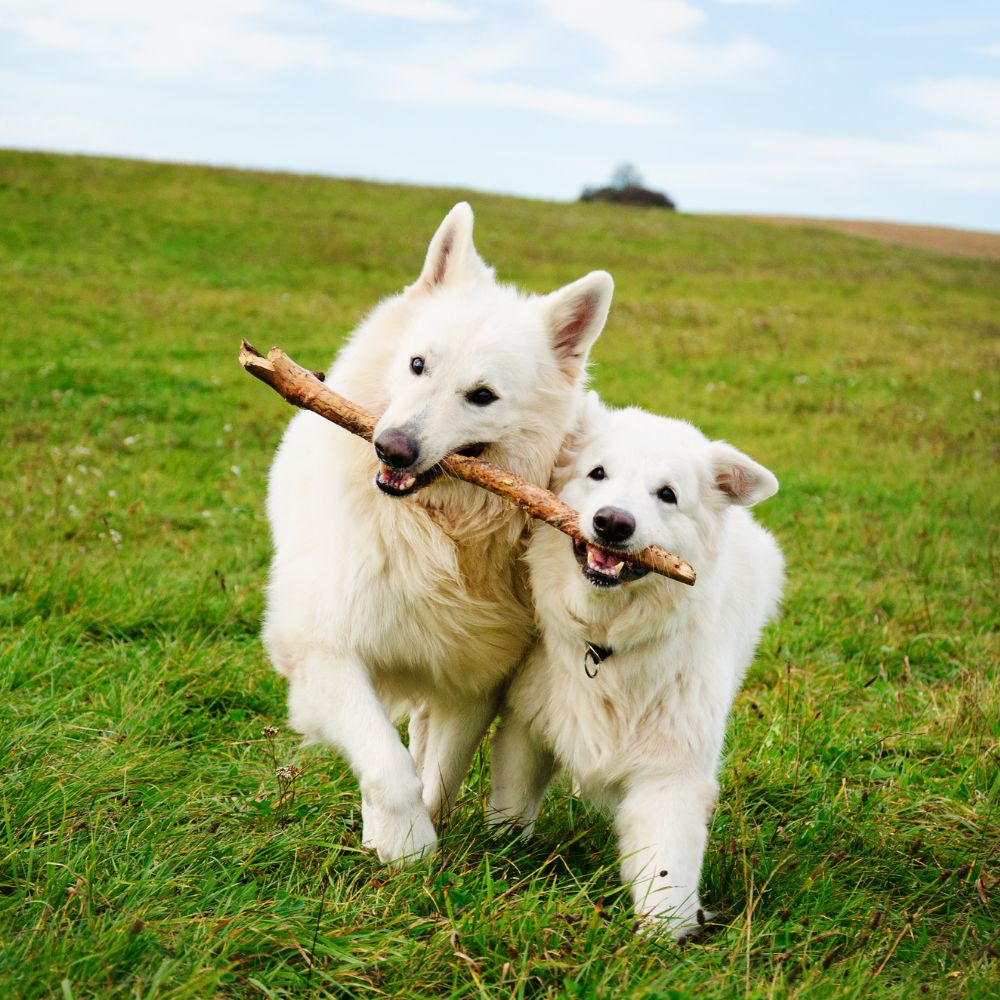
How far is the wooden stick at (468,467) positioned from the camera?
3379mm

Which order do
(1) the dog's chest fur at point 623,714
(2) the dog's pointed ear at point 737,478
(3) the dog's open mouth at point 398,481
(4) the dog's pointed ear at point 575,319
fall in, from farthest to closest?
1. (4) the dog's pointed ear at point 575,319
2. (2) the dog's pointed ear at point 737,478
3. (1) the dog's chest fur at point 623,714
4. (3) the dog's open mouth at point 398,481

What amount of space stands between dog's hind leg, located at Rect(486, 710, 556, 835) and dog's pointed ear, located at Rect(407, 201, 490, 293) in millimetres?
1746

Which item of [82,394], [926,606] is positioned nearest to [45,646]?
[926,606]

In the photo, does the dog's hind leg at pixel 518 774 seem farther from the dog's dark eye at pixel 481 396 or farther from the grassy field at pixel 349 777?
the dog's dark eye at pixel 481 396

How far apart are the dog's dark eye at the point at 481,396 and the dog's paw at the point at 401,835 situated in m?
1.42

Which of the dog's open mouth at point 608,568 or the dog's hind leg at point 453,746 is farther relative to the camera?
the dog's hind leg at point 453,746

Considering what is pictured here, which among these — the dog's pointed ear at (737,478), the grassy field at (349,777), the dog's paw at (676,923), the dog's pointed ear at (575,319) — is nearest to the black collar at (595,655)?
the grassy field at (349,777)

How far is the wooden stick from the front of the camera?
3.38m

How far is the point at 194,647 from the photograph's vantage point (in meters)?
5.00

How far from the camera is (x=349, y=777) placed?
158 inches

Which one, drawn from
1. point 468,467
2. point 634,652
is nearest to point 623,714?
point 634,652

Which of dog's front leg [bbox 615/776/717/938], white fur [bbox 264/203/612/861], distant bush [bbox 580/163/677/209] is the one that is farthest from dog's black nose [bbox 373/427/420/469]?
distant bush [bbox 580/163/677/209]

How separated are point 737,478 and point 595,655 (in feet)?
2.87

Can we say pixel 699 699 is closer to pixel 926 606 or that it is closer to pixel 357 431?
pixel 357 431
